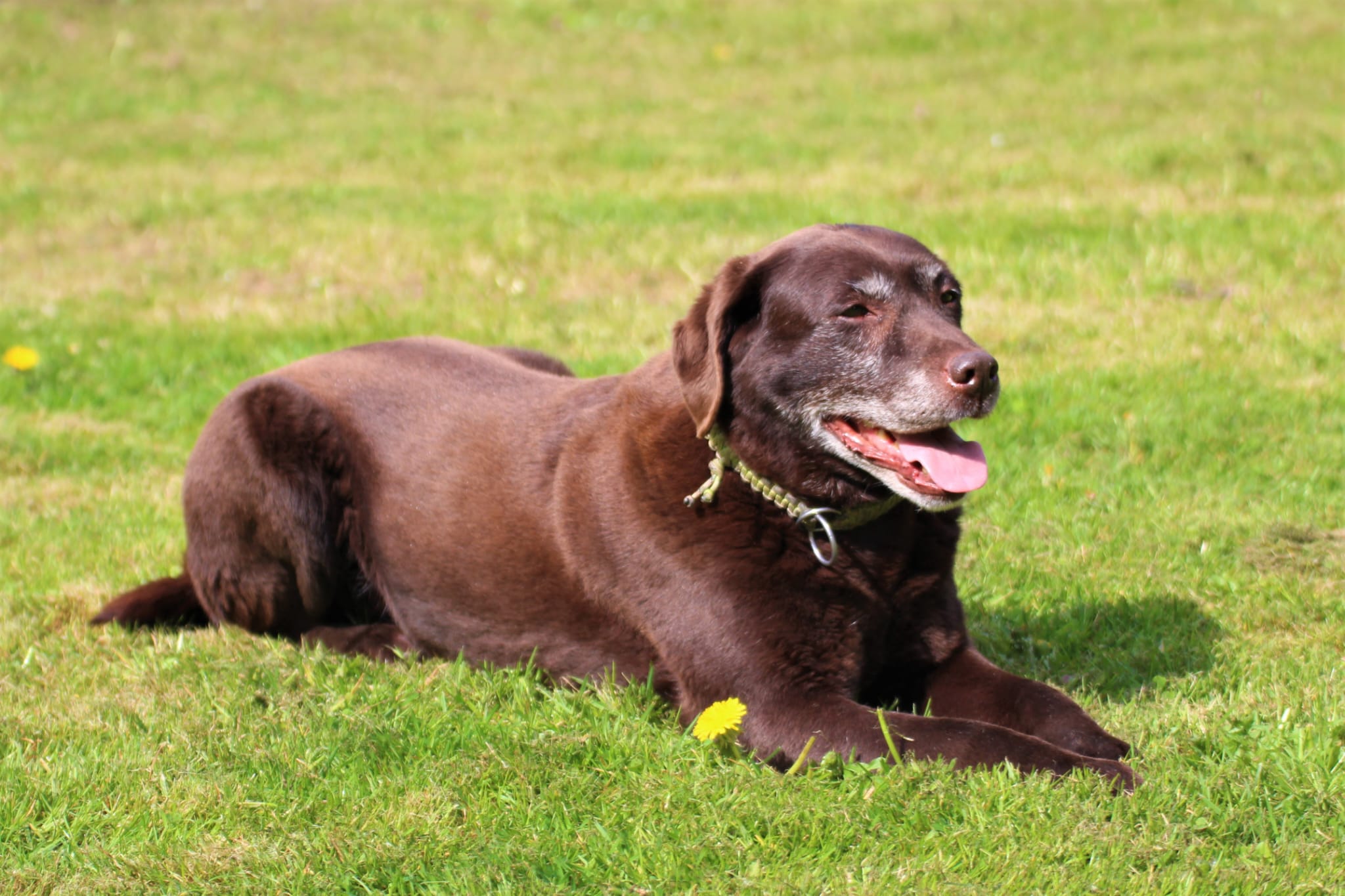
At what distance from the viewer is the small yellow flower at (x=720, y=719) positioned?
3820 mm

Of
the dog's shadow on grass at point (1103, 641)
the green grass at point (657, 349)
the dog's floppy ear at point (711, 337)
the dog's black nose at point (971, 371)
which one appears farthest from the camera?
the dog's shadow on grass at point (1103, 641)

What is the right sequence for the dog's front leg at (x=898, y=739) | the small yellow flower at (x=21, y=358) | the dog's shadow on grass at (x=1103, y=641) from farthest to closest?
the small yellow flower at (x=21, y=358), the dog's shadow on grass at (x=1103, y=641), the dog's front leg at (x=898, y=739)

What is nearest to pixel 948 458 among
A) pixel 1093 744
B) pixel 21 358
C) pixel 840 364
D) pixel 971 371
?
pixel 971 371

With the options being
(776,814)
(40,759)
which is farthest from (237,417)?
(776,814)

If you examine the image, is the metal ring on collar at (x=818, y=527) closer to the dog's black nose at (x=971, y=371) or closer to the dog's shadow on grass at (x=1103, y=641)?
the dog's black nose at (x=971, y=371)

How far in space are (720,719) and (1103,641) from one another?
1547 millimetres

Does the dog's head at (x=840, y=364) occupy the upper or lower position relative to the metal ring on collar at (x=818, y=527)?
upper

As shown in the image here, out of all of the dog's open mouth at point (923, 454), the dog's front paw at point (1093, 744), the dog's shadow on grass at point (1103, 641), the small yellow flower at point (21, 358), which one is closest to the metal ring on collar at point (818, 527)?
the dog's open mouth at point (923, 454)

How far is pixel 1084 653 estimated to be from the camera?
4.69 m

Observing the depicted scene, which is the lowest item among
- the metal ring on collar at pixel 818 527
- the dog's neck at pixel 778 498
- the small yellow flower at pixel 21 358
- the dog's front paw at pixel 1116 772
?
the small yellow flower at pixel 21 358

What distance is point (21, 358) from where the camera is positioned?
830 centimetres

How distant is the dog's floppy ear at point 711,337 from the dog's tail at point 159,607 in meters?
2.25

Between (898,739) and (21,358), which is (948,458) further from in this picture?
(21,358)

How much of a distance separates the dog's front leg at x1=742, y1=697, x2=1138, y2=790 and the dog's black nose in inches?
33.8
